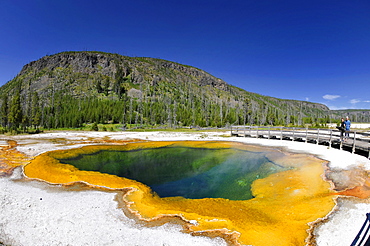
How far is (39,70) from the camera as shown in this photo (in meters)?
192

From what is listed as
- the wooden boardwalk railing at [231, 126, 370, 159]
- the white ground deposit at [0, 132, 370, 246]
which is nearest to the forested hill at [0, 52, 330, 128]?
the white ground deposit at [0, 132, 370, 246]

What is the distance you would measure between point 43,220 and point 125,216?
2.54m

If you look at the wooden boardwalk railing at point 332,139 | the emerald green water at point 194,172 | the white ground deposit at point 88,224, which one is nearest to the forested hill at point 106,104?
the emerald green water at point 194,172

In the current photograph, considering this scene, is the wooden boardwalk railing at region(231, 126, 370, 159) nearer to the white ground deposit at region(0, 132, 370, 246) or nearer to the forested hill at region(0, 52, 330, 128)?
the white ground deposit at region(0, 132, 370, 246)

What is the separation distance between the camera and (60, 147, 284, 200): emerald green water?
35.6ft

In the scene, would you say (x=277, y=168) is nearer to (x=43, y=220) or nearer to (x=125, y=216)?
(x=125, y=216)

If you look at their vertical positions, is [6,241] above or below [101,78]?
below

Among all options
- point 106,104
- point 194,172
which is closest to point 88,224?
point 194,172

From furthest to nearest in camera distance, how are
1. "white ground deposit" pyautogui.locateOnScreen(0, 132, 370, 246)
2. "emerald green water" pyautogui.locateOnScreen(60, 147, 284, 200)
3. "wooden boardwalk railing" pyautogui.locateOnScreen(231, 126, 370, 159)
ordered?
"wooden boardwalk railing" pyautogui.locateOnScreen(231, 126, 370, 159) < "emerald green water" pyautogui.locateOnScreen(60, 147, 284, 200) < "white ground deposit" pyautogui.locateOnScreen(0, 132, 370, 246)

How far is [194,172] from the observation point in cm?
1511

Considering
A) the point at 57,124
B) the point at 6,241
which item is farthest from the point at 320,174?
the point at 57,124

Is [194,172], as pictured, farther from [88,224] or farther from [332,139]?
[332,139]

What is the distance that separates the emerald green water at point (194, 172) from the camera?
10859mm

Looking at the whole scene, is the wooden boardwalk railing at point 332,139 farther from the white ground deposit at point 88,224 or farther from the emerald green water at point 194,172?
the white ground deposit at point 88,224
